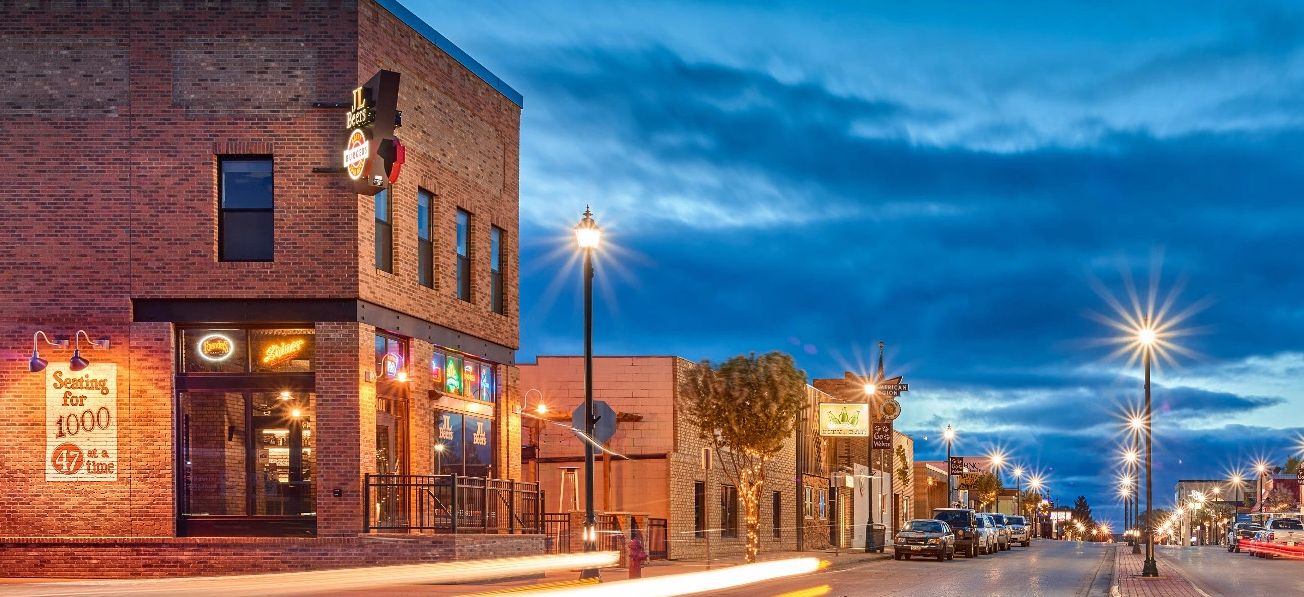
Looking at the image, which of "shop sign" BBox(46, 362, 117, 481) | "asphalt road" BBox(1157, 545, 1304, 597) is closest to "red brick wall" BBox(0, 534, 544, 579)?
"shop sign" BBox(46, 362, 117, 481)

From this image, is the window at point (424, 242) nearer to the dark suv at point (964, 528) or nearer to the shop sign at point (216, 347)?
the shop sign at point (216, 347)

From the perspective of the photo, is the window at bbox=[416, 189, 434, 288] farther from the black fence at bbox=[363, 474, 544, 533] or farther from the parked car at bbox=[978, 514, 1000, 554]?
the parked car at bbox=[978, 514, 1000, 554]

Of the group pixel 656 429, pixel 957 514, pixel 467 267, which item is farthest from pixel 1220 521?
pixel 467 267

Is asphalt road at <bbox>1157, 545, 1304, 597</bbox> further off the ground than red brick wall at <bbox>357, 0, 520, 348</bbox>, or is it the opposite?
red brick wall at <bbox>357, 0, 520, 348</bbox>

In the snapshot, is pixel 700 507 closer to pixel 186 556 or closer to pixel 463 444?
pixel 463 444

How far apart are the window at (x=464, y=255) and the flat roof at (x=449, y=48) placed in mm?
3064

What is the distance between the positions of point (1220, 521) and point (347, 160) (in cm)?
16929

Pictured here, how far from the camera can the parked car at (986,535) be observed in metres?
57.9

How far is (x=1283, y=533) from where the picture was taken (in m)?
58.2

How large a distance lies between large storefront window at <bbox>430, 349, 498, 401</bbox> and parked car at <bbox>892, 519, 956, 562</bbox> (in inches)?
825

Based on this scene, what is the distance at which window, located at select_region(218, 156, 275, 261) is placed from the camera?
26938mm

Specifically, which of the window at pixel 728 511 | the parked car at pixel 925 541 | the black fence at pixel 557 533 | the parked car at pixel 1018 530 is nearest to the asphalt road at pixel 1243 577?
the parked car at pixel 925 541

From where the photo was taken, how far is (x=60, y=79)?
86.7 ft

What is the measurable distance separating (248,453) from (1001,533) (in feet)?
150
